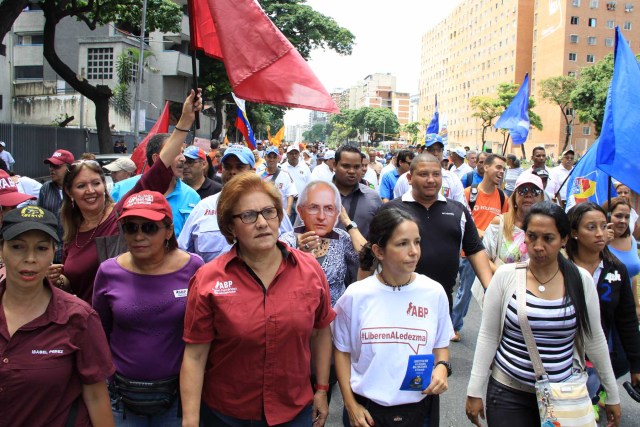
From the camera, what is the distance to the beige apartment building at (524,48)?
257ft

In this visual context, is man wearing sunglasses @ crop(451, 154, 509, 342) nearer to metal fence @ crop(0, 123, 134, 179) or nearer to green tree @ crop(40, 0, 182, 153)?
green tree @ crop(40, 0, 182, 153)

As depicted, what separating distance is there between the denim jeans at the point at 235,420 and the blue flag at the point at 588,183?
4.06 m

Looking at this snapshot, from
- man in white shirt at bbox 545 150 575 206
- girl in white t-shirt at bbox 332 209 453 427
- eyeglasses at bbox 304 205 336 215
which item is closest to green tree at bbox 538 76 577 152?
man in white shirt at bbox 545 150 575 206

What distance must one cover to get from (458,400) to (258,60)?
3.30 metres

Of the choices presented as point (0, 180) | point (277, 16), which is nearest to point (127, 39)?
point (277, 16)

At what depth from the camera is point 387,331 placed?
2820 mm

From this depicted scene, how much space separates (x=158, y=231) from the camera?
2.90m

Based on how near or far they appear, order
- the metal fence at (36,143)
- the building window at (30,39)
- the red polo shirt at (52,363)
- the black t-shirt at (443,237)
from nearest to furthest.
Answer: the red polo shirt at (52,363) < the black t-shirt at (443,237) < the metal fence at (36,143) < the building window at (30,39)

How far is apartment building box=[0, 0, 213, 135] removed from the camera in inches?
1249

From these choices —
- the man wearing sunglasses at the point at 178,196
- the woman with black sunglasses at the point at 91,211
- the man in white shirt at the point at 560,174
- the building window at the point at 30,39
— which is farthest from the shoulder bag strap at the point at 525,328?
the building window at the point at 30,39

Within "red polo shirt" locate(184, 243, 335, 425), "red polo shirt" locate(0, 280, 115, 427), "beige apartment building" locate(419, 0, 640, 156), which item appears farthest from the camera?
"beige apartment building" locate(419, 0, 640, 156)

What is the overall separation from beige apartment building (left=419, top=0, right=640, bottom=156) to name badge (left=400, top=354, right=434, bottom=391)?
82.5 meters

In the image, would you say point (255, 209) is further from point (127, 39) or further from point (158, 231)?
point (127, 39)

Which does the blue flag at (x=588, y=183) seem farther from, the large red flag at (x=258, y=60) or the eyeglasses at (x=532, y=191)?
the large red flag at (x=258, y=60)
